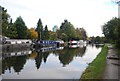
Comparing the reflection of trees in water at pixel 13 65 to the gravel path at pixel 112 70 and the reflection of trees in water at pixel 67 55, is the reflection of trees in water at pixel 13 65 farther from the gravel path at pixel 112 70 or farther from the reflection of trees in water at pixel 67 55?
the gravel path at pixel 112 70

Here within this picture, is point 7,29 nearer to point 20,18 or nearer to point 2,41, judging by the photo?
point 2,41

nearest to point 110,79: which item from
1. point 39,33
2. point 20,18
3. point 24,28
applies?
point 24,28

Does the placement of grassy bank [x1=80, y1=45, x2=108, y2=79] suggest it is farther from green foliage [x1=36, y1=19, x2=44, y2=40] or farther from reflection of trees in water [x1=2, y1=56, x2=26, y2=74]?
green foliage [x1=36, y1=19, x2=44, y2=40]

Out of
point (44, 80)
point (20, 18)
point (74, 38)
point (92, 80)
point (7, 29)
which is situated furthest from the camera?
point (74, 38)

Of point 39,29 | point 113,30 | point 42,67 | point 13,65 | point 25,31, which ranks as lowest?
point 42,67

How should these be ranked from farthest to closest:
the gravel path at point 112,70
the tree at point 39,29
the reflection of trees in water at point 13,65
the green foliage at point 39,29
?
the tree at point 39,29 → the green foliage at point 39,29 → the reflection of trees in water at point 13,65 → the gravel path at point 112,70

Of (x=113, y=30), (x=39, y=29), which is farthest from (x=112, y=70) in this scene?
(x=39, y=29)

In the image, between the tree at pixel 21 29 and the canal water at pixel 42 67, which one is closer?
the canal water at pixel 42 67

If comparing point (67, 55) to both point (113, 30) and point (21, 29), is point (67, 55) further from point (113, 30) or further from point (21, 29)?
point (21, 29)

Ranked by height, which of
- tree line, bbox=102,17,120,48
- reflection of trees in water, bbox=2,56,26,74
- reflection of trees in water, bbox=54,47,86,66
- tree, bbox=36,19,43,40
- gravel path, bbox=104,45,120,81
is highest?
tree, bbox=36,19,43,40

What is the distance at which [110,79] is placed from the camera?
12.6m

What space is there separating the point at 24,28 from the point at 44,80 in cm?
5976

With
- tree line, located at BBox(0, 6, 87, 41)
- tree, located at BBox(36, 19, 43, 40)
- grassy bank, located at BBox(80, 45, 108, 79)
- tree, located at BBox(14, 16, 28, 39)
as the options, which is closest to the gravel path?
grassy bank, located at BBox(80, 45, 108, 79)

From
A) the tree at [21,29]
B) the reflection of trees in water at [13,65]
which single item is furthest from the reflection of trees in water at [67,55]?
the tree at [21,29]
